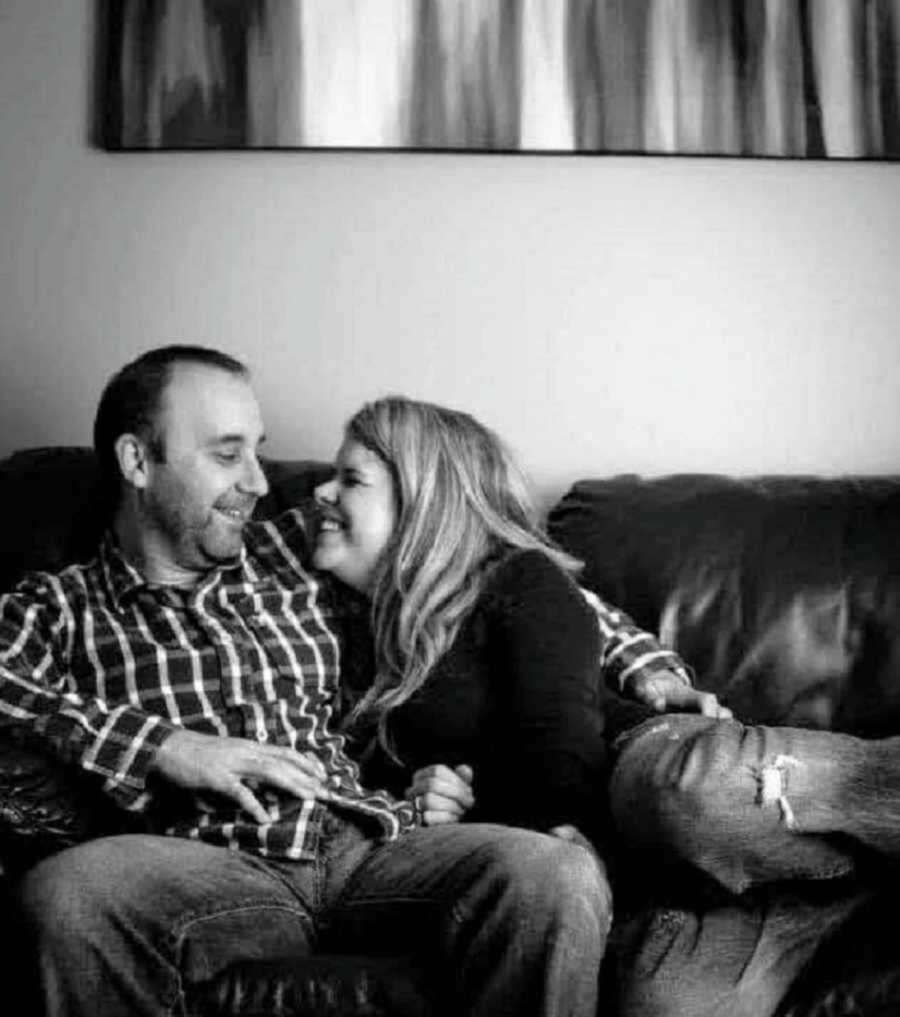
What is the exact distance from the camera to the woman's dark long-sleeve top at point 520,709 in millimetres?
1884

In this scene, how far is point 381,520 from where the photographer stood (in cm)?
216

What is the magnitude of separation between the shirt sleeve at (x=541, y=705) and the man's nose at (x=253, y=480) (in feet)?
1.23

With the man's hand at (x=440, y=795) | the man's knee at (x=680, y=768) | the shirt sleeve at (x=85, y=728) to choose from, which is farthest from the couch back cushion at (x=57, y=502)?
the man's knee at (x=680, y=768)

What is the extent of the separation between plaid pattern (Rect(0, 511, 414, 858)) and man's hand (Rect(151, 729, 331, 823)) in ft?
0.08

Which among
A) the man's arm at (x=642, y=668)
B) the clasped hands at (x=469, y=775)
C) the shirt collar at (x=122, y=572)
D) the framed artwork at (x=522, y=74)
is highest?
the framed artwork at (x=522, y=74)

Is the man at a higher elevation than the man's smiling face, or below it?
below

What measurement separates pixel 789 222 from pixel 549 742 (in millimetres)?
1263

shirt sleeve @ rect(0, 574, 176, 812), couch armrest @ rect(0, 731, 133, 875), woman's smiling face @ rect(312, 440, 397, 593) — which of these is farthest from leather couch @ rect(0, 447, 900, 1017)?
couch armrest @ rect(0, 731, 133, 875)

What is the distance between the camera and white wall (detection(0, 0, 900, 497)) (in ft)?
8.95

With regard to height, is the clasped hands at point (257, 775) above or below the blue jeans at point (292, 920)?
above

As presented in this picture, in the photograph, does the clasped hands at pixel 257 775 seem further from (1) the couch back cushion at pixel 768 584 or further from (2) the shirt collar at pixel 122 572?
(1) the couch back cushion at pixel 768 584

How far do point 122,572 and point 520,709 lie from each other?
60 cm

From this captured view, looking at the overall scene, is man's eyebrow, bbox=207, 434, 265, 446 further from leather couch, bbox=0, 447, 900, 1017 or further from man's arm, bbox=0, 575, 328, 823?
man's arm, bbox=0, 575, 328, 823

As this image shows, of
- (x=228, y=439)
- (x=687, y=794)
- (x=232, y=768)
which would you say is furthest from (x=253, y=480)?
(x=687, y=794)
